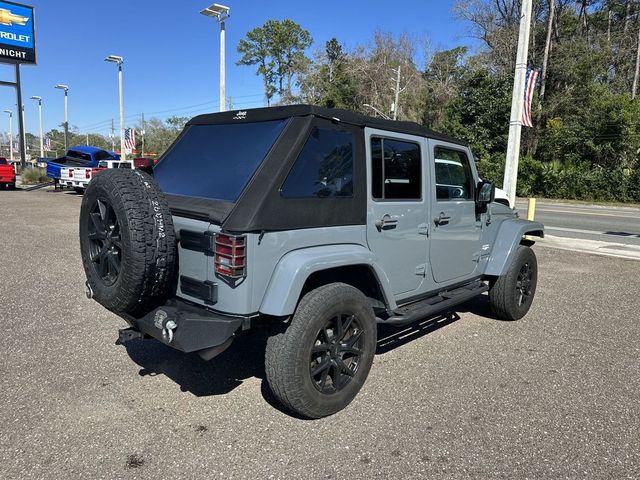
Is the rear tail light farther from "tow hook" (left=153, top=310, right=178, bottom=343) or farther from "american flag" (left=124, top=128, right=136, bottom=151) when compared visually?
"american flag" (left=124, top=128, right=136, bottom=151)

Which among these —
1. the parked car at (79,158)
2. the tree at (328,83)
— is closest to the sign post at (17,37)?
the parked car at (79,158)

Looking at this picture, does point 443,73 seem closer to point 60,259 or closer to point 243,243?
point 60,259

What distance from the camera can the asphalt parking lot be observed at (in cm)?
271

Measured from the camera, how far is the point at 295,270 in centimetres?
288

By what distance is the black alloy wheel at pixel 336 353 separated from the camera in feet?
10.3

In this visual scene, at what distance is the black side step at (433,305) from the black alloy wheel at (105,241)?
1913 millimetres

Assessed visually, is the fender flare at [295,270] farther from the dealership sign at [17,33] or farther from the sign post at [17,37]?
the dealership sign at [17,33]

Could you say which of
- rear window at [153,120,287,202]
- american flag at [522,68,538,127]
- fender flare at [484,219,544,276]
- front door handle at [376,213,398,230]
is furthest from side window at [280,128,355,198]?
american flag at [522,68,538,127]

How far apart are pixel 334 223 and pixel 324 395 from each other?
1.13m

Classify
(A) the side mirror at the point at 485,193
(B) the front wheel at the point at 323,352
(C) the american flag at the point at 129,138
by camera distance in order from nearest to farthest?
1. (B) the front wheel at the point at 323,352
2. (A) the side mirror at the point at 485,193
3. (C) the american flag at the point at 129,138

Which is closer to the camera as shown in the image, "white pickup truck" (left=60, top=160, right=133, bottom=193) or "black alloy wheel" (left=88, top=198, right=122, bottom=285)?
"black alloy wheel" (left=88, top=198, right=122, bottom=285)

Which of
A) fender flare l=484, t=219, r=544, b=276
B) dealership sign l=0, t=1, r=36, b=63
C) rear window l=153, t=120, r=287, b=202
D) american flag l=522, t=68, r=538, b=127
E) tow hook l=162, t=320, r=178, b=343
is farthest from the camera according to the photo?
dealership sign l=0, t=1, r=36, b=63

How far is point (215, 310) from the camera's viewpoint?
9.70ft

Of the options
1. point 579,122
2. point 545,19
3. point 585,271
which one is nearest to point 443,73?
point 545,19
